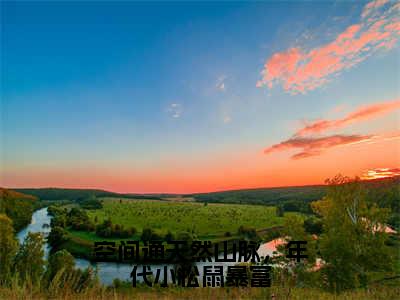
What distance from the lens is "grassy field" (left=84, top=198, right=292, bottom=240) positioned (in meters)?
110

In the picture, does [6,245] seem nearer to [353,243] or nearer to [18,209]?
[353,243]

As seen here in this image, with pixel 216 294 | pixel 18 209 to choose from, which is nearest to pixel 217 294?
pixel 216 294

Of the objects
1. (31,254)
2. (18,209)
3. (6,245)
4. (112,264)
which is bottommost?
(112,264)

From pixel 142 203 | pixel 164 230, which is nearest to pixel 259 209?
pixel 164 230

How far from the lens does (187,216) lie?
417 ft

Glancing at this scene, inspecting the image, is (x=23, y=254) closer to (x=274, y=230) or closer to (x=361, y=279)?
(x=361, y=279)

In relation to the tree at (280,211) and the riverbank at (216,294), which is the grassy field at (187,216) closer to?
the tree at (280,211)

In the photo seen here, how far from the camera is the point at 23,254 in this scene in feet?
181

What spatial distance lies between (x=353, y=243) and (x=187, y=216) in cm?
9500

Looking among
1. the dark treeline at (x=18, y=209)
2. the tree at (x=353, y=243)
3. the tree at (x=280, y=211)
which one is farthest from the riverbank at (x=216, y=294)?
the dark treeline at (x=18, y=209)

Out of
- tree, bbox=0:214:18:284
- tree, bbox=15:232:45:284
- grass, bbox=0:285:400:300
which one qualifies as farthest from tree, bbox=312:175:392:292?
tree, bbox=0:214:18:284

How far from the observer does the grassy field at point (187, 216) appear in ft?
360

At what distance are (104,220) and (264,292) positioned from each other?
104403 mm

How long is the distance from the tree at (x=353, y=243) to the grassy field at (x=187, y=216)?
203 feet
